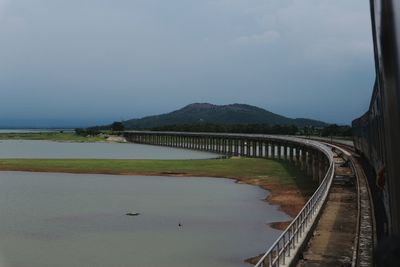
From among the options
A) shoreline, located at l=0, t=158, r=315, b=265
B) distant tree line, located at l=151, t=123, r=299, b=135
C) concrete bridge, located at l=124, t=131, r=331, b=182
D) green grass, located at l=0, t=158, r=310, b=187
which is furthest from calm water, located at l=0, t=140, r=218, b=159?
distant tree line, located at l=151, t=123, r=299, b=135

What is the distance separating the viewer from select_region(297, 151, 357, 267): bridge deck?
1350cm


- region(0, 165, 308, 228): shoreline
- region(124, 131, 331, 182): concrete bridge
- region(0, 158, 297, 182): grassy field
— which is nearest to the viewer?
region(0, 165, 308, 228): shoreline

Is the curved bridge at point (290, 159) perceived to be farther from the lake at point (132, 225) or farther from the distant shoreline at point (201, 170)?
the lake at point (132, 225)

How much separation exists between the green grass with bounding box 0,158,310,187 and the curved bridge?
3.51 metres

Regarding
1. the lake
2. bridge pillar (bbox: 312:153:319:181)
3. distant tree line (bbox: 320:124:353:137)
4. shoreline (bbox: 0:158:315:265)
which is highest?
distant tree line (bbox: 320:124:353:137)

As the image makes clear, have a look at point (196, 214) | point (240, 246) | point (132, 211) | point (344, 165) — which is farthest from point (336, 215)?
point (344, 165)

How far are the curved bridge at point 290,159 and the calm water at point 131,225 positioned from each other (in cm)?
429

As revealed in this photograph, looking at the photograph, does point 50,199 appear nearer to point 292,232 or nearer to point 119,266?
point 119,266

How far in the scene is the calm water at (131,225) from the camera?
824 inches

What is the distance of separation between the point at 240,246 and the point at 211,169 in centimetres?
4010

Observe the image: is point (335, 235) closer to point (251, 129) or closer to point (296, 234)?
point (296, 234)

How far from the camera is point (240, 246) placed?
2312 cm

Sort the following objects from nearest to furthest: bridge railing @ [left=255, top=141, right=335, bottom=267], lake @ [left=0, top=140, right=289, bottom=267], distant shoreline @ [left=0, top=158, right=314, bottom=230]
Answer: bridge railing @ [left=255, top=141, right=335, bottom=267] < lake @ [left=0, top=140, right=289, bottom=267] < distant shoreline @ [left=0, top=158, right=314, bottom=230]

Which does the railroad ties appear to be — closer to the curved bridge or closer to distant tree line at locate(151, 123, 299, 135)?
the curved bridge
